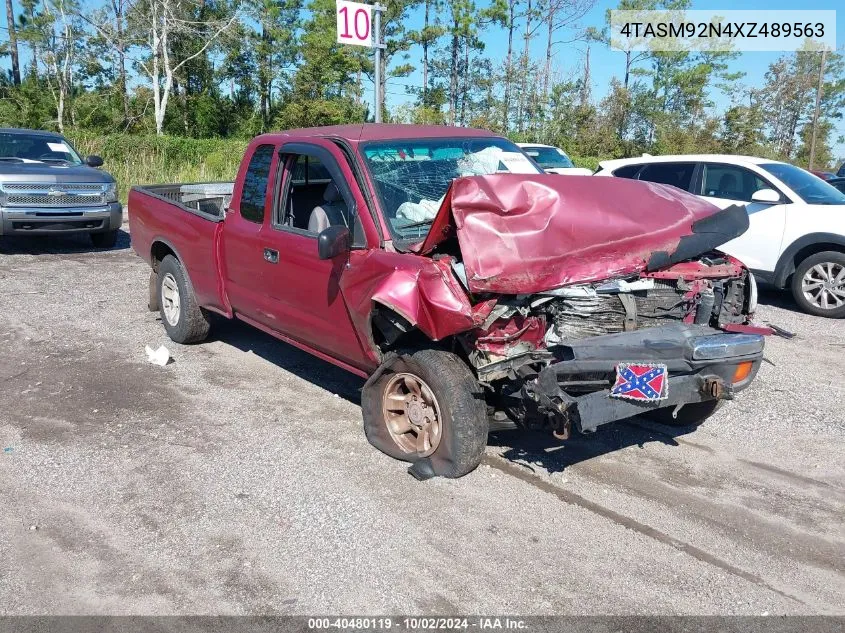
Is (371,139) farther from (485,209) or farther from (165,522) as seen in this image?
(165,522)

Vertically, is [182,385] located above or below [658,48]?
below

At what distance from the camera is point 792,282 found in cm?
877

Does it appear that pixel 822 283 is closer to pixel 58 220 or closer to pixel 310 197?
pixel 310 197

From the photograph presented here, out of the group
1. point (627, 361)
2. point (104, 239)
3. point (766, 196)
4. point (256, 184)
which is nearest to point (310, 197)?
point (256, 184)

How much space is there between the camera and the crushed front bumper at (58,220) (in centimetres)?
1097

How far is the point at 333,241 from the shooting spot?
4.30 meters

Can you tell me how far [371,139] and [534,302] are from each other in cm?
177

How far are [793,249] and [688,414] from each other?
4.45 m

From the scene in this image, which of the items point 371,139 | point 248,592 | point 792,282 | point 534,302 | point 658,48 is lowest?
point 248,592

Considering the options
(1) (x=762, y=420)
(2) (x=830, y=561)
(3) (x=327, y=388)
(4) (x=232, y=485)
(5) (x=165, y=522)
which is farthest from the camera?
(3) (x=327, y=388)

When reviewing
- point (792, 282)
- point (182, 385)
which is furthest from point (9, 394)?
point (792, 282)

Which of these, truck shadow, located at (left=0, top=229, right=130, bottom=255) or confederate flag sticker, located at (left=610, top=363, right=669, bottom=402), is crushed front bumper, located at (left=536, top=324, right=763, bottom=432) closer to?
confederate flag sticker, located at (left=610, top=363, right=669, bottom=402)

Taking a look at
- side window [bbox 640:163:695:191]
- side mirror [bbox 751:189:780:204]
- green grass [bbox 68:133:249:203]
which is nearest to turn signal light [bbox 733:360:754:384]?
side mirror [bbox 751:189:780:204]

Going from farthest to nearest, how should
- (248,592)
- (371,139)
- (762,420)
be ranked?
(762,420), (371,139), (248,592)
